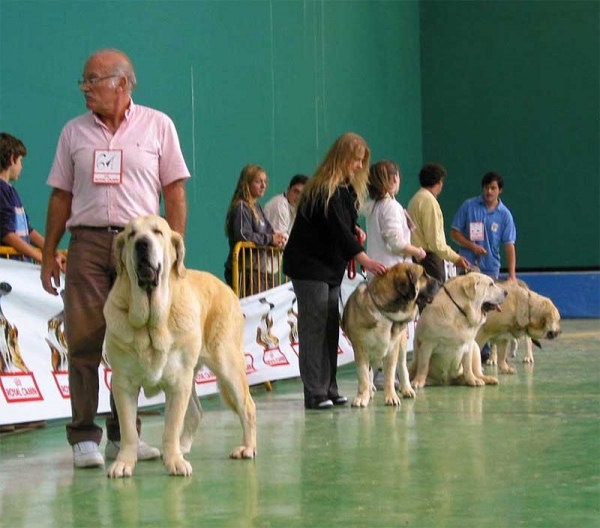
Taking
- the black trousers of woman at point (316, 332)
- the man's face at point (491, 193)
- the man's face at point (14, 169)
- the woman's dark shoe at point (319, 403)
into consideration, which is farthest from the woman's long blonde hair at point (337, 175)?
the man's face at point (491, 193)

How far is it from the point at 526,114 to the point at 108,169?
1400 cm

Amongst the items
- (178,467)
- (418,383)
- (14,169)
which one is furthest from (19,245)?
(418,383)

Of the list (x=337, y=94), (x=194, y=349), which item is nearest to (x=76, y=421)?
(x=194, y=349)

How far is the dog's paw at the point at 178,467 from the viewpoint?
453 cm

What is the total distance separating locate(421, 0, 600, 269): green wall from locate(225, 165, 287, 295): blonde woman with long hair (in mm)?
9590

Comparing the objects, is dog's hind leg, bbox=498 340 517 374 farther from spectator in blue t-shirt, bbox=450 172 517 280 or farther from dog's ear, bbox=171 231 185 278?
dog's ear, bbox=171 231 185 278

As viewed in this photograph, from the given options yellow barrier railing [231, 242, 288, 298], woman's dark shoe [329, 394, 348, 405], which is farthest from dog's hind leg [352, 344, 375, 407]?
yellow barrier railing [231, 242, 288, 298]

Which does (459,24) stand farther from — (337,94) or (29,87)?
(29,87)

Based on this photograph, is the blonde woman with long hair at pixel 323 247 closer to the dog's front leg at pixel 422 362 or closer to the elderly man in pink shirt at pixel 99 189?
the dog's front leg at pixel 422 362

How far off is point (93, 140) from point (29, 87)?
3467 millimetres

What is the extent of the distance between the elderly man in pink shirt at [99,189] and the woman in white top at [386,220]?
9.99 feet

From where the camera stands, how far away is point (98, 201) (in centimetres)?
473

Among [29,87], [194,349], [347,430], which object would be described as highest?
[29,87]

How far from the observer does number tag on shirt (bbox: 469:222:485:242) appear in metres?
10.4
